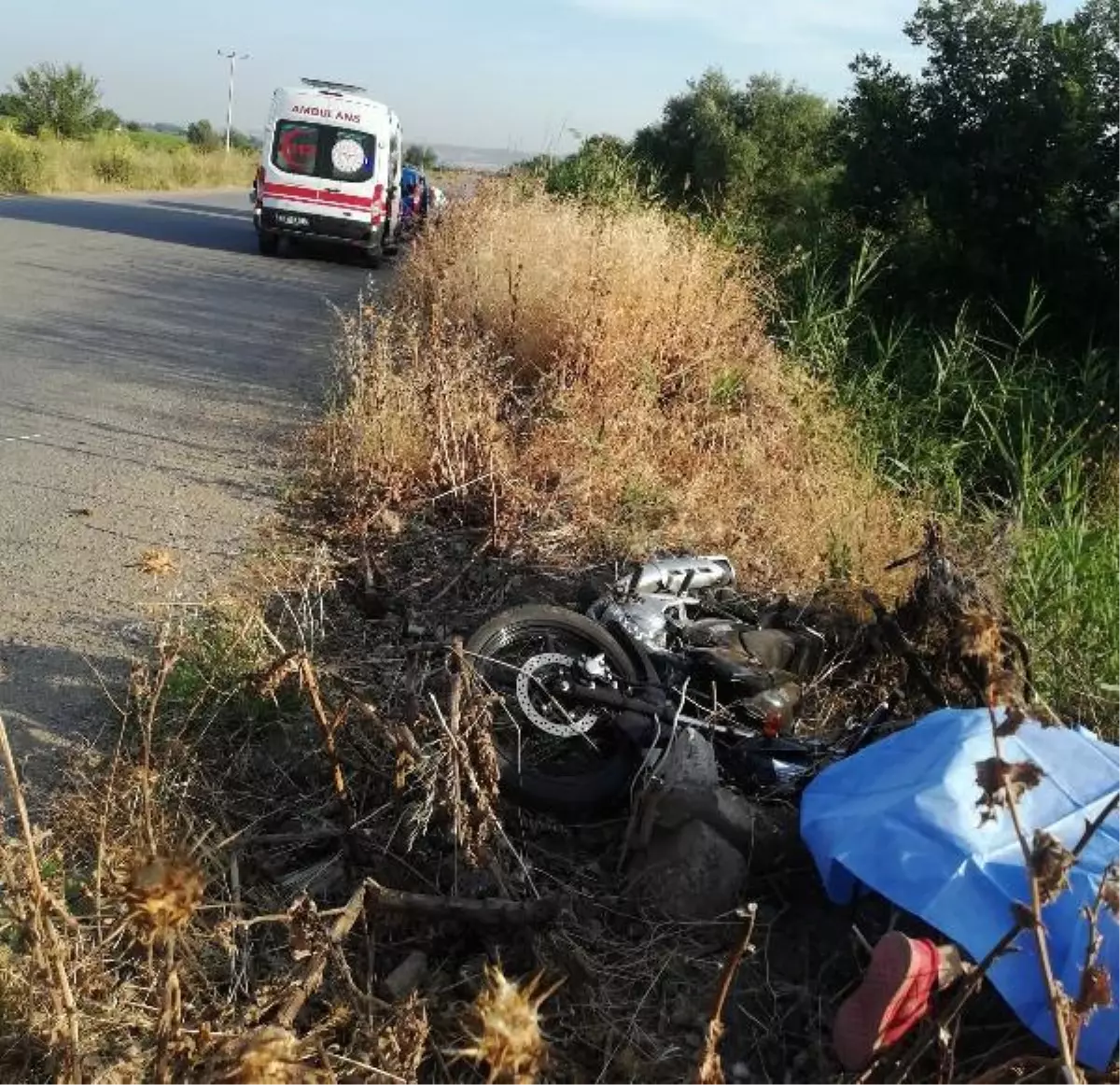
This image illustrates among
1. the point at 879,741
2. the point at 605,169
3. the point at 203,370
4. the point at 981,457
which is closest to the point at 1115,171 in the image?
the point at 981,457

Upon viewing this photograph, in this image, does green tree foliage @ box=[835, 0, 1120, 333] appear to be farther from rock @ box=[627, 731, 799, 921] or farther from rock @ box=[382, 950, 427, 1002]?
rock @ box=[382, 950, 427, 1002]

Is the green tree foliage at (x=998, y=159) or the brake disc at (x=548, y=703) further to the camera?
the green tree foliage at (x=998, y=159)

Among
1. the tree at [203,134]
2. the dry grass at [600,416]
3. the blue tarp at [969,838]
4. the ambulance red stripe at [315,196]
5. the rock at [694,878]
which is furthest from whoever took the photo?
the tree at [203,134]

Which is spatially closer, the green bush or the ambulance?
the ambulance

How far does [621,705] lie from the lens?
3.67 m

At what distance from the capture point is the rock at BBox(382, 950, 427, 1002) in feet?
8.87

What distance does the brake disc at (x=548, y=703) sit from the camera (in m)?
3.76

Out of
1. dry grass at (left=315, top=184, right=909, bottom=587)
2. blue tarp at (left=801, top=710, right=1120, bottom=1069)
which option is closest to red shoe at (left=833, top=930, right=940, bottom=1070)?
blue tarp at (left=801, top=710, right=1120, bottom=1069)

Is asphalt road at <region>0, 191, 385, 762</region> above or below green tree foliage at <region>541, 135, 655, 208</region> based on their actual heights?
below

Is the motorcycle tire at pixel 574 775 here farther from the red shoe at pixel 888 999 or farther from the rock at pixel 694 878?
the red shoe at pixel 888 999

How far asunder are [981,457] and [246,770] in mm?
5805

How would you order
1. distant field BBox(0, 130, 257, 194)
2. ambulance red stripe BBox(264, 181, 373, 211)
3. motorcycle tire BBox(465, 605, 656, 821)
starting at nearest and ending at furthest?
motorcycle tire BBox(465, 605, 656, 821), ambulance red stripe BBox(264, 181, 373, 211), distant field BBox(0, 130, 257, 194)

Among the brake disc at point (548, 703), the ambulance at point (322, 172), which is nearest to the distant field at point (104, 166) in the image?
the ambulance at point (322, 172)

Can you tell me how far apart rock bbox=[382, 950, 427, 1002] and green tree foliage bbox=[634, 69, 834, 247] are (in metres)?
15.5
